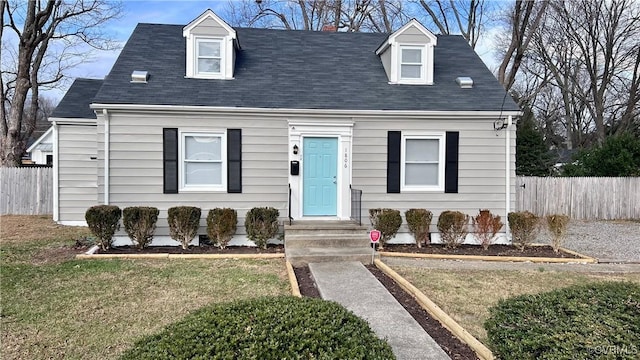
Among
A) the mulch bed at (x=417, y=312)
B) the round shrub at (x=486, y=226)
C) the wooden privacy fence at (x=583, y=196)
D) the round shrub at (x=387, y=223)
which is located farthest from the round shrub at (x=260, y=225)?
the wooden privacy fence at (x=583, y=196)

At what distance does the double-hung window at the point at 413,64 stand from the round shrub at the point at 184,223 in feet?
19.7

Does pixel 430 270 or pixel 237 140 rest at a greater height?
pixel 237 140

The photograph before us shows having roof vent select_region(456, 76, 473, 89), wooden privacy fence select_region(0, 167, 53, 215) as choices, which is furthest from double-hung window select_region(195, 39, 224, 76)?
wooden privacy fence select_region(0, 167, 53, 215)

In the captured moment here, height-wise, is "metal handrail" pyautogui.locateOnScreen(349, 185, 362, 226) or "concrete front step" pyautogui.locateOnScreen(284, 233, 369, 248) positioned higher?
"metal handrail" pyautogui.locateOnScreen(349, 185, 362, 226)

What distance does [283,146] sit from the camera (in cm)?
917

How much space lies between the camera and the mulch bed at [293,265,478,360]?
3.87 metres

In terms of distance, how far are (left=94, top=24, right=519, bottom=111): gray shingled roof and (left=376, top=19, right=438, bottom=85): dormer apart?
28 cm

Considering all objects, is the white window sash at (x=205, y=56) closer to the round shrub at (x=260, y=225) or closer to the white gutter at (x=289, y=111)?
the white gutter at (x=289, y=111)

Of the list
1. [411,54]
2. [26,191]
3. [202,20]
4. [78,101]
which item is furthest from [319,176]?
[26,191]

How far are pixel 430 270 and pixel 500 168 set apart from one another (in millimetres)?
4043

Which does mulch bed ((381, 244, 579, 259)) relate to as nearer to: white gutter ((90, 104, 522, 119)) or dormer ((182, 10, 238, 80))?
white gutter ((90, 104, 522, 119))

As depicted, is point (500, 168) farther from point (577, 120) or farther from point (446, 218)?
point (577, 120)

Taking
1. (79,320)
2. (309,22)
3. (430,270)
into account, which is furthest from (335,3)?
(79,320)

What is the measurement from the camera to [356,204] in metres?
9.34
